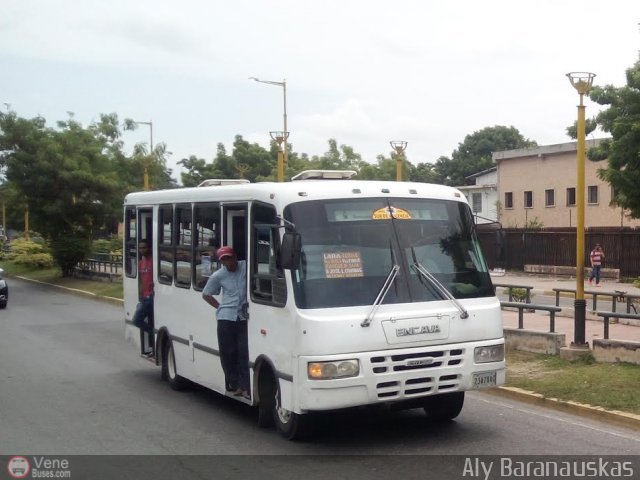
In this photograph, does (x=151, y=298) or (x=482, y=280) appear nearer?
(x=482, y=280)

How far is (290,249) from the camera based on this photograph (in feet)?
24.9

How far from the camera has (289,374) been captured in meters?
7.79

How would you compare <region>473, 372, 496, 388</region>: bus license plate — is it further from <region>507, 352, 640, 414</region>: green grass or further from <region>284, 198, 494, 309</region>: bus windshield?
<region>507, 352, 640, 414</region>: green grass

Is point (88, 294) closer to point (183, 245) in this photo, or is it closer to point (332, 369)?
point (183, 245)

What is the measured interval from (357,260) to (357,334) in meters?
0.78

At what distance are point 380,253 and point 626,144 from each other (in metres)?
11.9

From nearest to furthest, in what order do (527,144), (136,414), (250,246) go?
(250,246) → (136,414) → (527,144)

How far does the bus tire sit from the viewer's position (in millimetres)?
8586

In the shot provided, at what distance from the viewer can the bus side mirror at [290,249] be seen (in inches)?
299

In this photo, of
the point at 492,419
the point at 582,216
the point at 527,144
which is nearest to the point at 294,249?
the point at 492,419

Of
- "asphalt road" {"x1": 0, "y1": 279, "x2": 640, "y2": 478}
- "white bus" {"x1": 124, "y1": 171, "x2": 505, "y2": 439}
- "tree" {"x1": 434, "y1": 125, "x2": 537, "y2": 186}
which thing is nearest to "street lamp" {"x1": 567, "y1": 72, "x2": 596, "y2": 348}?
"asphalt road" {"x1": 0, "y1": 279, "x2": 640, "y2": 478}

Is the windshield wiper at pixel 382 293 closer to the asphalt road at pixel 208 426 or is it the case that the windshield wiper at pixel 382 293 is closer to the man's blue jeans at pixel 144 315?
the asphalt road at pixel 208 426

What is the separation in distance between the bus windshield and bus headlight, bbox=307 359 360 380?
54 centimetres

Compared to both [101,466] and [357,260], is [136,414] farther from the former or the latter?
[357,260]
